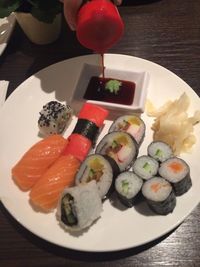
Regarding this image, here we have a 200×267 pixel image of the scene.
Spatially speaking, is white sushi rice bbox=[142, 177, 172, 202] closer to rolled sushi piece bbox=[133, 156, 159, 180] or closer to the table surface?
rolled sushi piece bbox=[133, 156, 159, 180]

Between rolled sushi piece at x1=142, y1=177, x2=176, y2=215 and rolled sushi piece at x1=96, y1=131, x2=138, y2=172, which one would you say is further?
rolled sushi piece at x1=96, y1=131, x2=138, y2=172

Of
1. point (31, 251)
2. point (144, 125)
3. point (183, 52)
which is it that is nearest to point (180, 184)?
point (144, 125)

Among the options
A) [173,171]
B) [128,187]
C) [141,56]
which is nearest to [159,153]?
[173,171]

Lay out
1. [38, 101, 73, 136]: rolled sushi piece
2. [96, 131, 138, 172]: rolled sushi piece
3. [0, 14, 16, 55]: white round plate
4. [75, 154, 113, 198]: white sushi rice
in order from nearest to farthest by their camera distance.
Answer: [75, 154, 113, 198]: white sushi rice < [96, 131, 138, 172]: rolled sushi piece < [38, 101, 73, 136]: rolled sushi piece < [0, 14, 16, 55]: white round plate

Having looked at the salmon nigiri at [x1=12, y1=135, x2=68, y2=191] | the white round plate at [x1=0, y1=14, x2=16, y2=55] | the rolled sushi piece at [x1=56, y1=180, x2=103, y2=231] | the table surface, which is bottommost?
the table surface

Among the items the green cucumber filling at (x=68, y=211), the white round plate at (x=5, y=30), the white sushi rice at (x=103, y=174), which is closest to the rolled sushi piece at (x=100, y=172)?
the white sushi rice at (x=103, y=174)

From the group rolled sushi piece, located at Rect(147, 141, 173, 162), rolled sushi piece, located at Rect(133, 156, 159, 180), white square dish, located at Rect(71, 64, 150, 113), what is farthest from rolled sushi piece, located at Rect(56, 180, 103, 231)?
white square dish, located at Rect(71, 64, 150, 113)

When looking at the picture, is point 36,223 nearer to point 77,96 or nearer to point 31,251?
point 31,251
